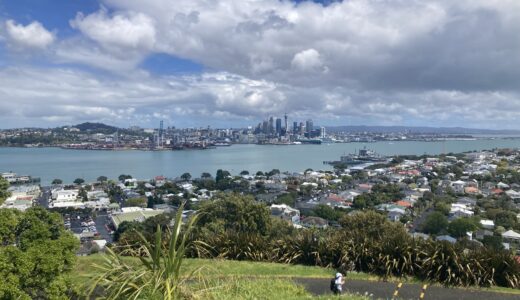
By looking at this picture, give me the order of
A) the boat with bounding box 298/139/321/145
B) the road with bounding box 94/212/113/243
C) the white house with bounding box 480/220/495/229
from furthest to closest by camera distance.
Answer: the boat with bounding box 298/139/321/145, the road with bounding box 94/212/113/243, the white house with bounding box 480/220/495/229

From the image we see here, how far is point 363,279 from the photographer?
7320 millimetres

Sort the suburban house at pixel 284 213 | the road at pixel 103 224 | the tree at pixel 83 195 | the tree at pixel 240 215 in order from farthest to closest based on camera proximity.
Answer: the tree at pixel 83 195 → the suburban house at pixel 284 213 → the road at pixel 103 224 → the tree at pixel 240 215

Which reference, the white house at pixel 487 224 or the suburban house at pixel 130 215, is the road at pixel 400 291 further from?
the suburban house at pixel 130 215

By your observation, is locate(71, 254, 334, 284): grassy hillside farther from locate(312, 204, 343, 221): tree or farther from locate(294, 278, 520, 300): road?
locate(312, 204, 343, 221): tree

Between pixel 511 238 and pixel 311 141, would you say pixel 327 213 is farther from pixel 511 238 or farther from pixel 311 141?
pixel 311 141

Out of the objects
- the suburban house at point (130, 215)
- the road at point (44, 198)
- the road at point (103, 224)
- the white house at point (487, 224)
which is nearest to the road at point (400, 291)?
the white house at point (487, 224)

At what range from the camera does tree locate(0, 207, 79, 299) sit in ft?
16.8

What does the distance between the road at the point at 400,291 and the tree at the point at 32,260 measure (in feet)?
11.6

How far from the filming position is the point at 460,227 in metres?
28.4

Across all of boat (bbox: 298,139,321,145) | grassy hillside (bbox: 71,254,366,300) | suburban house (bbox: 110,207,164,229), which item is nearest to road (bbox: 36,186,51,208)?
suburban house (bbox: 110,207,164,229)

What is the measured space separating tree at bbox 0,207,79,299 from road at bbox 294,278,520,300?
3.55 m

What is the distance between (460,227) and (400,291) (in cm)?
2454

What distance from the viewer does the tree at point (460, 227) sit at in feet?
92.5

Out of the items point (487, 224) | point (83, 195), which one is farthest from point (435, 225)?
point (83, 195)
